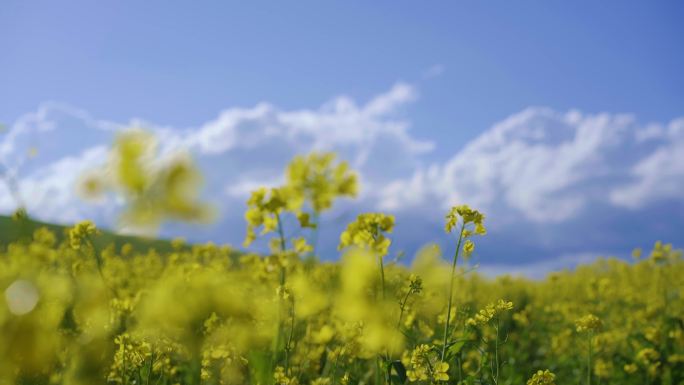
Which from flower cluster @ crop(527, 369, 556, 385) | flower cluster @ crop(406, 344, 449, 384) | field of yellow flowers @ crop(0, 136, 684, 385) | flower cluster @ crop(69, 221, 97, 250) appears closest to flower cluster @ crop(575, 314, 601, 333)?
field of yellow flowers @ crop(0, 136, 684, 385)

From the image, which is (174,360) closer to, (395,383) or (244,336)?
(244,336)

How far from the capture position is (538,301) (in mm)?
11562

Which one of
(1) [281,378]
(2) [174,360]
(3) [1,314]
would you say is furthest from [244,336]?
(3) [1,314]

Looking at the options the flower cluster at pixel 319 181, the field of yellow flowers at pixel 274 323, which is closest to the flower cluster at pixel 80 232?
the field of yellow flowers at pixel 274 323

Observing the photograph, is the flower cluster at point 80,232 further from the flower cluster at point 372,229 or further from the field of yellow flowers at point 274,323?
the flower cluster at point 372,229

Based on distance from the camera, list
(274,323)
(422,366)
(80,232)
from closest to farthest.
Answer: (422,366) → (274,323) → (80,232)

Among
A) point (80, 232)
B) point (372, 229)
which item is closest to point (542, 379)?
point (372, 229)

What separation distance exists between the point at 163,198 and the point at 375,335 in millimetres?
1484

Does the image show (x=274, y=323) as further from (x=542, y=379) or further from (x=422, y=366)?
(x=542, y=379)

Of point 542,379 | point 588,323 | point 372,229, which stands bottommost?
point 542,379

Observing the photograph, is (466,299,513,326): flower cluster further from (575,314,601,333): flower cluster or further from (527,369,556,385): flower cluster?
(575,314,601,333): flower cluster

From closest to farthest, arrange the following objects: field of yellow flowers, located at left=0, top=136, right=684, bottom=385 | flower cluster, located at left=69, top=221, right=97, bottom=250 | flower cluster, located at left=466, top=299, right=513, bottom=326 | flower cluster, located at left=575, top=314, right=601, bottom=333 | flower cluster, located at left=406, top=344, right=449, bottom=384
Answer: field of yellow flowers, located at left=0, top=136, right=684, bottom=385 → flower cluster, located at left=406, top=344, right=449, bottom=384 → flower cluster, located at left=466, top=299, right=513, bottom=326 → flower cluster, located at left=575, top=314, right=601, bottom=333 → flower cluster, located at left=69, top=221, right=97, bottom=250

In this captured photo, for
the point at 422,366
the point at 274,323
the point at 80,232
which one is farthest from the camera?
the point at 80,232

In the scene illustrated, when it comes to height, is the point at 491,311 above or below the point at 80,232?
below
